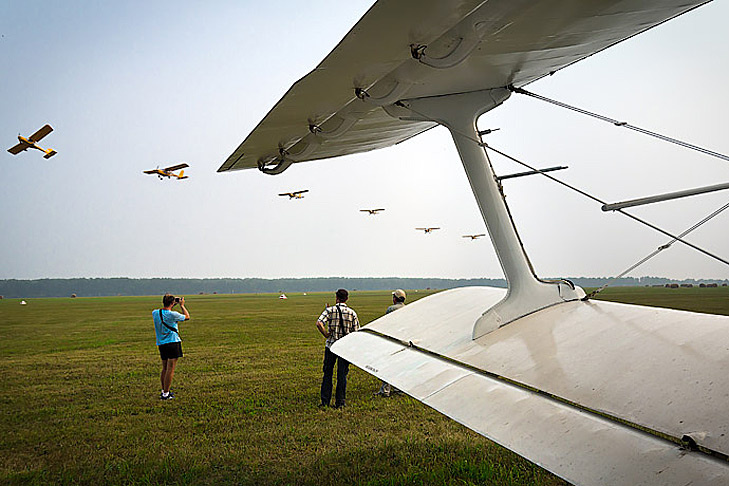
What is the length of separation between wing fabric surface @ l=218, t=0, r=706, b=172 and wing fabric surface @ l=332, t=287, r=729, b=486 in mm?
1317

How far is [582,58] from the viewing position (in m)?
3.09

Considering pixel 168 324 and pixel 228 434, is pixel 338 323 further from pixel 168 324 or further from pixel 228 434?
pixel 168 324

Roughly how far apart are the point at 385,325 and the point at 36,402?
961 cm

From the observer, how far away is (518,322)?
3.09m

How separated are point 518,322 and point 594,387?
0.97 meters

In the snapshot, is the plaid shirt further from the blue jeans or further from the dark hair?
the blue jeans

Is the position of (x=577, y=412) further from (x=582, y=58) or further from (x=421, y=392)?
(x=582, y=58)

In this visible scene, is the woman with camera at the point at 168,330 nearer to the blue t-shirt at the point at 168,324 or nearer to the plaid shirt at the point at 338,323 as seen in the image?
the blue t-shirt at the point at 168,324

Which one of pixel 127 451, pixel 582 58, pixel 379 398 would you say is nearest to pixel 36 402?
pixel 127 451

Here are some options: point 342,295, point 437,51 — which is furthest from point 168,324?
point 437,51

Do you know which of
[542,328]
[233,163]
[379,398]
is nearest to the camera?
[542,328]

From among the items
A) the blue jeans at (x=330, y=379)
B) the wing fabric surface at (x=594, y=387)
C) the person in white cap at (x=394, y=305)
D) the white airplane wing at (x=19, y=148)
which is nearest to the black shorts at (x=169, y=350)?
the blue jeans at (x=330, y=379)

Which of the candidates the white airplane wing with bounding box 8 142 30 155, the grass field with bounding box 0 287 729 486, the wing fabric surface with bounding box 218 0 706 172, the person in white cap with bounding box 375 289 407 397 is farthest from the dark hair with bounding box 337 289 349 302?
the white airplane wing with bounding box 8 142 30 155

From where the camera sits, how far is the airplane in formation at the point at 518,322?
179 centimetres
